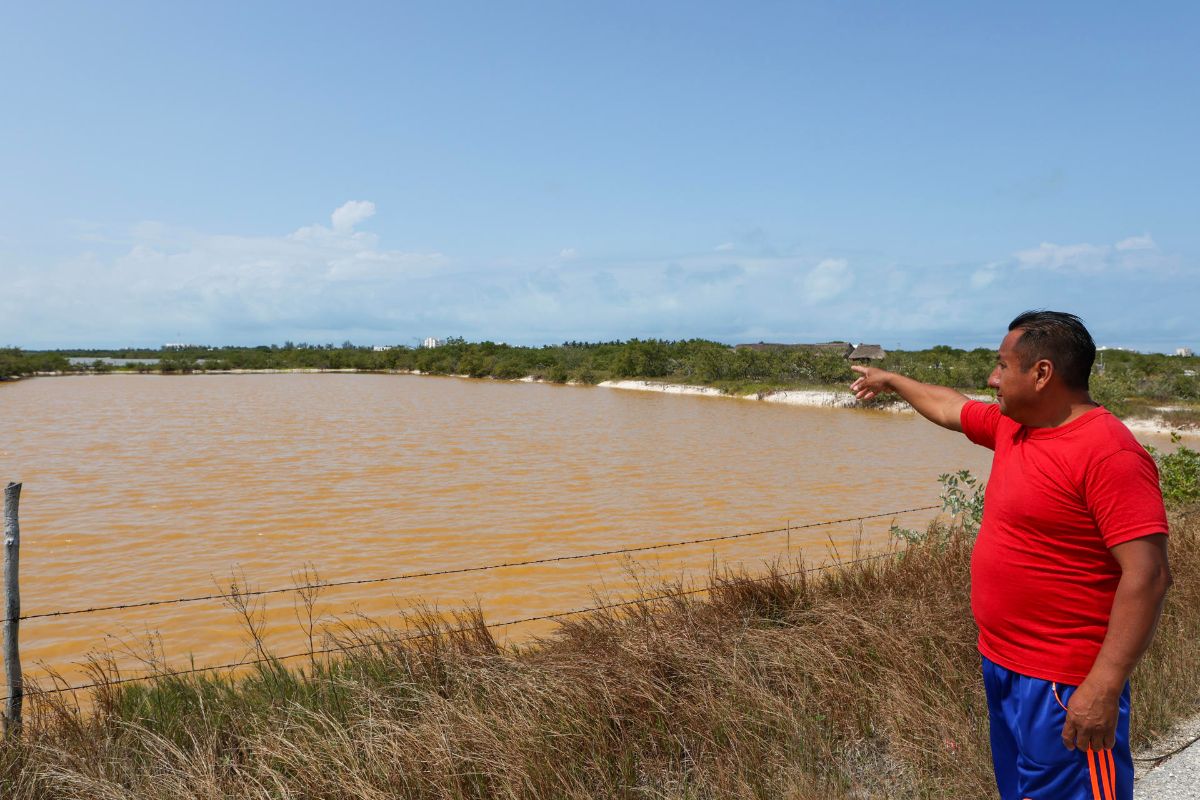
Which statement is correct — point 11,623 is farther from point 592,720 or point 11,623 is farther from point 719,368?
point 719,368

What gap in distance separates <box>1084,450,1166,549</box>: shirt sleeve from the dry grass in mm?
1865

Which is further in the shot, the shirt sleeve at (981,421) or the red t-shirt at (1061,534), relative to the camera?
the shirt sleeve at (981,421)

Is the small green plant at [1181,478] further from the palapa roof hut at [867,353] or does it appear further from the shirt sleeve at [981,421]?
the palapa roof hut at [867,353]

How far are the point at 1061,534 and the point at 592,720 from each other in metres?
2.51

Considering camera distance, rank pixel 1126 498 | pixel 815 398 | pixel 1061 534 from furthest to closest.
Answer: pixel 815 398, pixel 1061 534, pixel 1126 498

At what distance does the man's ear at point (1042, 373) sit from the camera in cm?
229

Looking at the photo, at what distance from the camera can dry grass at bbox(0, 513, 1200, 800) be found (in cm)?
344

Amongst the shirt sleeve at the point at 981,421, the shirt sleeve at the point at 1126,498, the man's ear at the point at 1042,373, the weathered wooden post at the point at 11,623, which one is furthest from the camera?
the weathered wooden post at the point at 11,623

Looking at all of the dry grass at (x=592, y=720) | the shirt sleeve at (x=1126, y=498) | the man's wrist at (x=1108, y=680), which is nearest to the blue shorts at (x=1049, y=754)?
the man's wrist at (x=1108, y=680)

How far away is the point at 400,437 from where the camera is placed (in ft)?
90.5

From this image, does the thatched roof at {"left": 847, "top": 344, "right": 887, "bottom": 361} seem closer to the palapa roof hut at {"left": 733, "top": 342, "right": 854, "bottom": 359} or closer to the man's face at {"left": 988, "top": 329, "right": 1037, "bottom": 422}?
the palapa roof hut at {"left": 733, "top": 342, "right": 854, "bottom": 359}

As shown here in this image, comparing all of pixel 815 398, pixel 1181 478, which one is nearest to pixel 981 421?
pixel 1181 478

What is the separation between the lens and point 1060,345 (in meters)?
2.29

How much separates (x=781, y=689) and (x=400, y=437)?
24642mm
